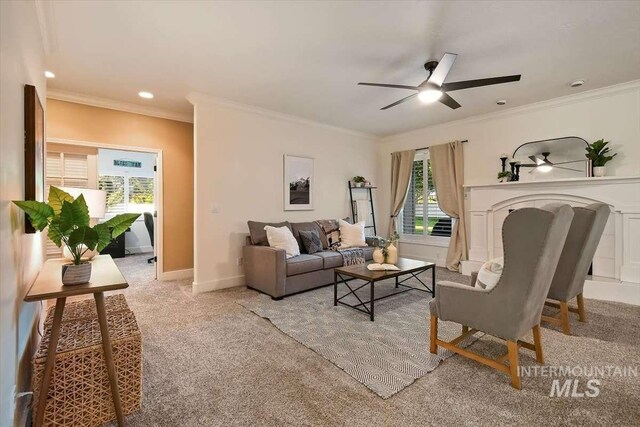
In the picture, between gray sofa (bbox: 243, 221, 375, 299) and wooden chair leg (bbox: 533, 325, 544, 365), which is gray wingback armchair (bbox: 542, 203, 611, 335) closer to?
wooden chair leg (bbox: 533, 325, 544, 365)

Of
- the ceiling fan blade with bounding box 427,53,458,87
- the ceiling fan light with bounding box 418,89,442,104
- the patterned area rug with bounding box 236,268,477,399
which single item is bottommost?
the patterned area rug with bounding box 236,268,477,399

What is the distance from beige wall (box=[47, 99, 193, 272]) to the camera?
12.8 ft

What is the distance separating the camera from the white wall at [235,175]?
3982 millimetres

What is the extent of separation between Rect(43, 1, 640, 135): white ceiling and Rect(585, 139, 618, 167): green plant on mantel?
0.73m

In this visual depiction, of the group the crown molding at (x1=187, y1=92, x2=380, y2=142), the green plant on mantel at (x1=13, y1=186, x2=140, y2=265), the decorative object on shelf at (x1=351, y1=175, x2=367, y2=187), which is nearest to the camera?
the green plant on mantel at (x1=13, y1=186, x2=140, y2=265)

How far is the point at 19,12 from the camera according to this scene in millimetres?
1519

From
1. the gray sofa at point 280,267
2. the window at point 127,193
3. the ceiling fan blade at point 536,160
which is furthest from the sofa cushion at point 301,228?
the window at point 127,193

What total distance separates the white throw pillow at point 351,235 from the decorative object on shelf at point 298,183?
752 mm

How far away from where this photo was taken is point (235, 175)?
169 inches

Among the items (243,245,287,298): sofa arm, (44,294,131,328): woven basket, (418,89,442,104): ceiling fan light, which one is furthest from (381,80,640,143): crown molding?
(44,294,131,328): woven basket

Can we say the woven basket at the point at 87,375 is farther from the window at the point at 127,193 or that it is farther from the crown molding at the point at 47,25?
the window at the point at 127,193

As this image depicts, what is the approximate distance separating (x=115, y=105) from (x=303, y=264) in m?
3.43

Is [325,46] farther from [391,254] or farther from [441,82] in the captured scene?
[391,254]

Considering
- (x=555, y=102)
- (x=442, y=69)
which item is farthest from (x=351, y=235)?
(x=555, y=102)
